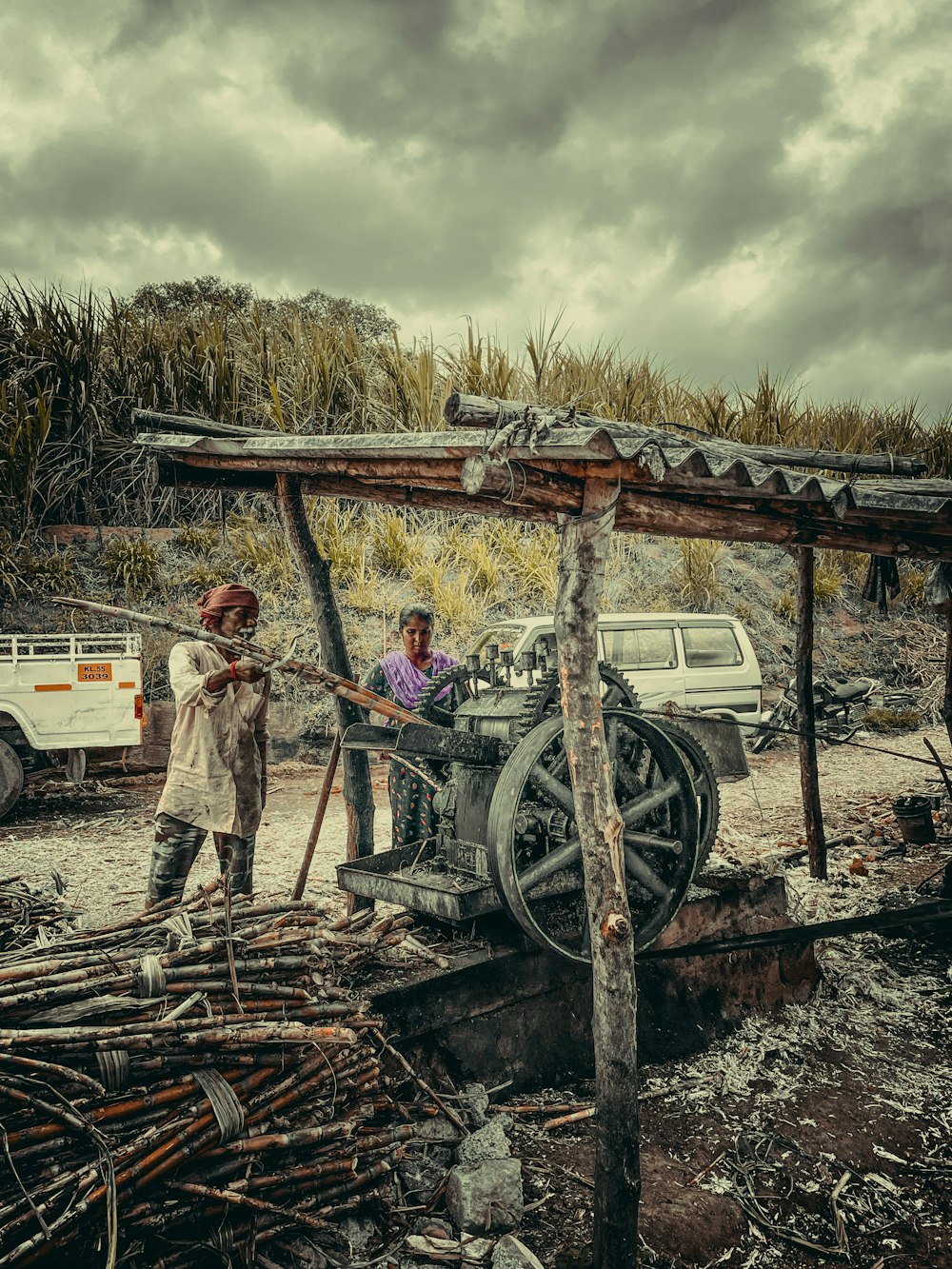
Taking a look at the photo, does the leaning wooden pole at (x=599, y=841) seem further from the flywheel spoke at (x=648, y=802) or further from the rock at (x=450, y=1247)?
the flywheel spoke at (x=648, y=802)

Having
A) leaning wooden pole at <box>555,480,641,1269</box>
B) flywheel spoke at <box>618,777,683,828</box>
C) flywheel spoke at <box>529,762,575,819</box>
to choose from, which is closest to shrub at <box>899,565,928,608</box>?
flywheel spoke at <box>618,777,683,828</box>

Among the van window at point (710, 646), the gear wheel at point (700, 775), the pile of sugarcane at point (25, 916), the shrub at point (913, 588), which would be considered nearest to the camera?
the pile of sugarcane at point (25, 916)

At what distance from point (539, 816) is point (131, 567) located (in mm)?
9819

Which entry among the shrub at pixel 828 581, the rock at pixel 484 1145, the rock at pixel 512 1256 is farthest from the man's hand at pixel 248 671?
the shrub at pixel 828 581

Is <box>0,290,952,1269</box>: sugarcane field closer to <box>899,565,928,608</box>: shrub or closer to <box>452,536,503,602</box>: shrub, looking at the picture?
<box>452,536,503,602</box>: shrub

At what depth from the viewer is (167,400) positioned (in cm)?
1340

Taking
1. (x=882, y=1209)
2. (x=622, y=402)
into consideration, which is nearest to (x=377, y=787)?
(x=882, y=1209)

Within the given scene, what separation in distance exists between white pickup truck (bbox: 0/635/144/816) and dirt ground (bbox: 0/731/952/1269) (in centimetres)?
97

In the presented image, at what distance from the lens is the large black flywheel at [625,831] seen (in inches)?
137

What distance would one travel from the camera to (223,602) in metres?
4.43

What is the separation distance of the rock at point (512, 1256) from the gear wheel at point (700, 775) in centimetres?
172

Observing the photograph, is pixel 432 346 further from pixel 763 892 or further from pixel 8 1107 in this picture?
pixel 8 1107

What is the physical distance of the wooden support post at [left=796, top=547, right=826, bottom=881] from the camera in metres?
6.61

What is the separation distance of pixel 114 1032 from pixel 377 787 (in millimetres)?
7961
